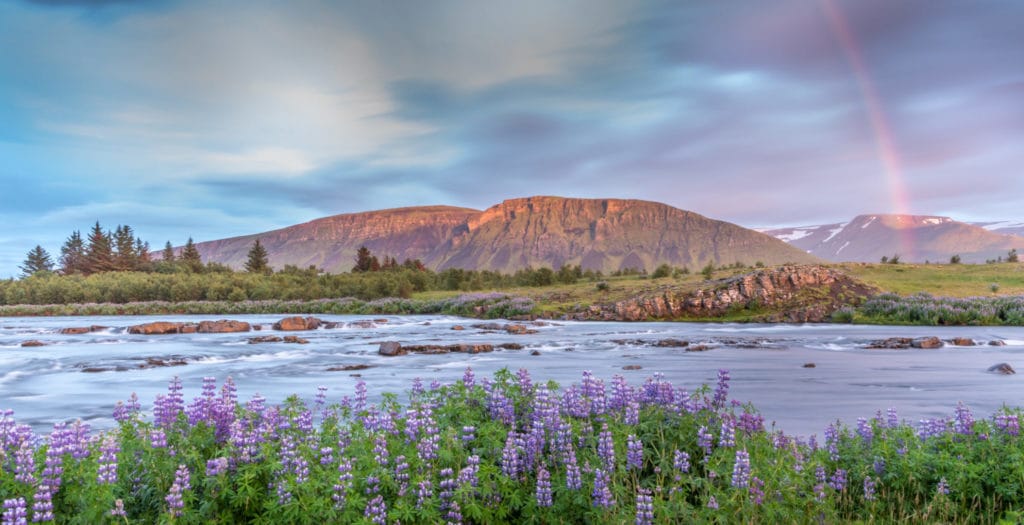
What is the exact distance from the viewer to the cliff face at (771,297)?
39219 millimetres

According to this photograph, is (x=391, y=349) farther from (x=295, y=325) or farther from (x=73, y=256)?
(x=73, y=256)

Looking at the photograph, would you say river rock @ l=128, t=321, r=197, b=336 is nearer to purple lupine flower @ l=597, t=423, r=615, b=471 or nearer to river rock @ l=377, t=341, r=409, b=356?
river rock @ l=377, t=341, r=409, b=356

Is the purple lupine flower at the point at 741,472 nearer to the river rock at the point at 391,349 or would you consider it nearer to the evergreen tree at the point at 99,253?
the river rock at the point at 391,349

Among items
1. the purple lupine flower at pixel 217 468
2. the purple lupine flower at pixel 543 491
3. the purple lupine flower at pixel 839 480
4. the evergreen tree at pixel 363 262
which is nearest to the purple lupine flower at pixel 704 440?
the purple lupine flower at pixel 839 480

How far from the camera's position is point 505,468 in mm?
5492

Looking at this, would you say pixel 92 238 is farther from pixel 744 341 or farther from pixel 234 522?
pixel 234 522

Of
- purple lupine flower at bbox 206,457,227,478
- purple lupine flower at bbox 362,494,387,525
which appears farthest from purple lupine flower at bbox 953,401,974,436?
purple lupine flower at bbox 206,457,227,478

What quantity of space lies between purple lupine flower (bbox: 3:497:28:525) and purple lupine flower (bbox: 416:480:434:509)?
114 inches

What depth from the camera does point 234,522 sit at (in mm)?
5203

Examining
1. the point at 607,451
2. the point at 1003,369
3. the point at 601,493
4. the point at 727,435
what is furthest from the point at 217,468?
the point at 1003,369

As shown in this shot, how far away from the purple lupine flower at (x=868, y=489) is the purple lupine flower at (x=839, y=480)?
8.5 inches

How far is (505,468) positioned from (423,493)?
0.95 metres

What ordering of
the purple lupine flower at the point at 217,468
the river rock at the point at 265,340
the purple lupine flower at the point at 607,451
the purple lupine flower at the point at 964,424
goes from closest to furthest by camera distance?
the purple lupine flower at the point at 217,468 → the purple lupine flower at the point at 607,451 → the purple lupine flower at the point at 964,424 → the river rock at the point at 265,340

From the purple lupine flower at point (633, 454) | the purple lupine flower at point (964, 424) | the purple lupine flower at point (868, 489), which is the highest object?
the purple lupine flower at point (633, 454)
